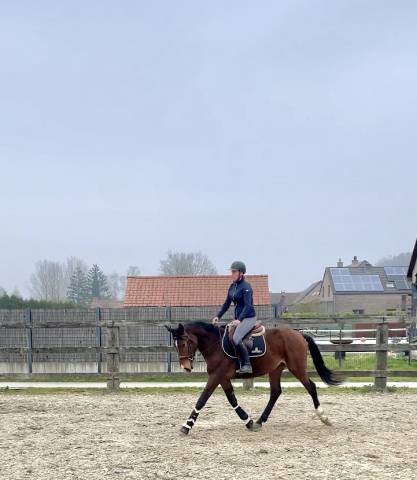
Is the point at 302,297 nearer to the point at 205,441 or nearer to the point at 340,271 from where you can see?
the point at 340,271

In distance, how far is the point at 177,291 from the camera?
74.2 ft

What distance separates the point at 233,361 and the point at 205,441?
128 centimetres

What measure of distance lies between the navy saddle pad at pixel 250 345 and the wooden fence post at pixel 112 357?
513cm

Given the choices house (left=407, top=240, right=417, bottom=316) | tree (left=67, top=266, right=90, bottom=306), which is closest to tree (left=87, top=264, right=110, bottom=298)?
tree (left=67, top=266, right=90, bottom=306)

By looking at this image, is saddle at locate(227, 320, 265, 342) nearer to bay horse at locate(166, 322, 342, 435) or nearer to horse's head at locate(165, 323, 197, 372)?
bay horse at locate(166, 322, 342, 435)

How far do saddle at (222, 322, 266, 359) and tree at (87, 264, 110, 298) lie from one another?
272 feet

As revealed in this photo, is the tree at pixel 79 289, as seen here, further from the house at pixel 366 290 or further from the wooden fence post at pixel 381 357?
the wooden fence post at pixel 381 357

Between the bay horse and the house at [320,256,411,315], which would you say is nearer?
the bay horse

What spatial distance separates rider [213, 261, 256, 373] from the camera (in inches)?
332

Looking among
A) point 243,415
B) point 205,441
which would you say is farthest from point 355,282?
point 205,441

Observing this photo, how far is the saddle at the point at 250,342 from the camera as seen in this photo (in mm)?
8531

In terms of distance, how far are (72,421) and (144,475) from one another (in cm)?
361

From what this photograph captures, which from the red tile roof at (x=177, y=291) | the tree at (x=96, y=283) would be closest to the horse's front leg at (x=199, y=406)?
the red tile roof at (x=177, y=291)

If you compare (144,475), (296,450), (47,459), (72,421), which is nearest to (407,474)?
(296,450)
